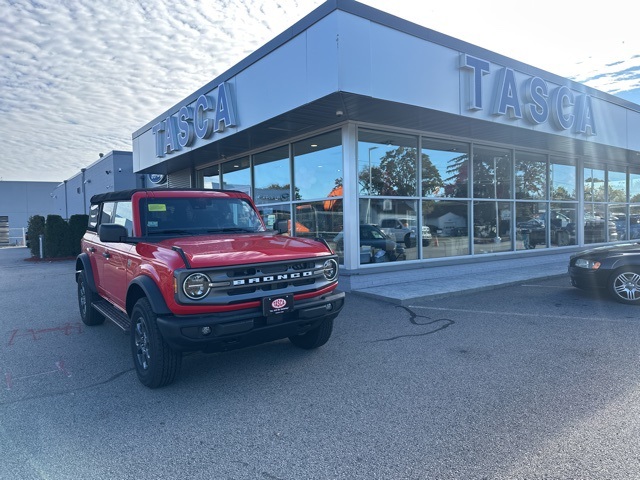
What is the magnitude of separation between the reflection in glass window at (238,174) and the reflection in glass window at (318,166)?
8.96 feet

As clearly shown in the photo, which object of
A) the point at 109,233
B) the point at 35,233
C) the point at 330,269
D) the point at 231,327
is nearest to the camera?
the point at 231,327

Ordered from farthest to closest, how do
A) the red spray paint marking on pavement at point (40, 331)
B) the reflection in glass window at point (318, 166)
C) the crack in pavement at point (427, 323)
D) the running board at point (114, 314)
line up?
the reflection in glass window at point (318, 166)
the red spray paint marking on pavement at point (40, 331)
the crack in pavement at point (427, 323)
the running board at point (114, 314)

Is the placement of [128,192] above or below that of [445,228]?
above

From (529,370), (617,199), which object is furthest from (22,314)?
(617,199)

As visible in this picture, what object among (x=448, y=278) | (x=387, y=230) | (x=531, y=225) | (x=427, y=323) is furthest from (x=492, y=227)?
(x=427, y=323)

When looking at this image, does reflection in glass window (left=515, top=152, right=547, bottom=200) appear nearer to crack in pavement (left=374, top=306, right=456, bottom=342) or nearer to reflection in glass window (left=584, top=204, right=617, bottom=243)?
reflection in glass window (left=584, top=204, right=617, bottom=243)

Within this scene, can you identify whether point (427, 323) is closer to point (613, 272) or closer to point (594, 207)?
point (613, 272)

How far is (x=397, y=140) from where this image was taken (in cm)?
1072

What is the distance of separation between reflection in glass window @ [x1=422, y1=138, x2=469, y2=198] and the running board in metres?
7.97

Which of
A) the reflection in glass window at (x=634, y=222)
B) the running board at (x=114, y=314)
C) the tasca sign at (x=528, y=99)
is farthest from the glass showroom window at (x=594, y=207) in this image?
the running board at (x=114, y=314)

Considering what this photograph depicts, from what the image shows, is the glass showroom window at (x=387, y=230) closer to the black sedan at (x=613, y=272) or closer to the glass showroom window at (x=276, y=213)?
the glass showroom window at (x=276, y=213)

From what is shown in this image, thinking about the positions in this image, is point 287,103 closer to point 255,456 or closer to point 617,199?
point 255,456

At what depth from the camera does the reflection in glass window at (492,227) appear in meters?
12.3

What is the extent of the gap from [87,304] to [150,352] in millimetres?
3280
